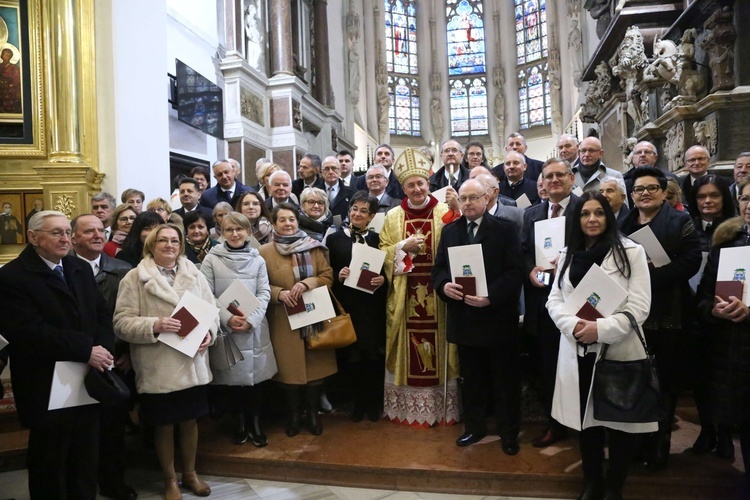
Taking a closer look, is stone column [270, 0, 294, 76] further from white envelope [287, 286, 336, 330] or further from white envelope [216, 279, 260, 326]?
white envelope [216, 279, 260, 326]

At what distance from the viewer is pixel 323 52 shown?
663 inches

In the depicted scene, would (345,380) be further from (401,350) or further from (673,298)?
(673,298)

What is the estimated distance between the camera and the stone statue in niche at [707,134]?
553cm

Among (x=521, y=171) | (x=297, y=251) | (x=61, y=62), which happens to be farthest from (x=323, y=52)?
(x=297, y=251)

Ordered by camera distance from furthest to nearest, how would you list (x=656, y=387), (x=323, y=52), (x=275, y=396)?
(x=323, y=52)
(x=275, y=396)
(x=656, y=387)

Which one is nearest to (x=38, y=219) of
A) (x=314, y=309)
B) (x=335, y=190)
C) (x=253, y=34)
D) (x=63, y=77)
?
(x=314, y=309)

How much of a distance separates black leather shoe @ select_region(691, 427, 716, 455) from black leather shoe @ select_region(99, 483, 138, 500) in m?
3.52

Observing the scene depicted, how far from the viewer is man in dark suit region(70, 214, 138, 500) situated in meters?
3.41

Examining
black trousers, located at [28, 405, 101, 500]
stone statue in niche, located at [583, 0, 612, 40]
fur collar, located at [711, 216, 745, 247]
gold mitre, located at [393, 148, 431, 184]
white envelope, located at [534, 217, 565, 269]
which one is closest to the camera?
black trousers, located at [28, 405, 101, 500]

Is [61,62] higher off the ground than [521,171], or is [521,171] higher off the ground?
[61,62]

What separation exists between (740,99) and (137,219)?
17.7 ft

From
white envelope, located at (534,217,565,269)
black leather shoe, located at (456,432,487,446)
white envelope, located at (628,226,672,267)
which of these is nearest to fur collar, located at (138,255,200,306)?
black leather shoe, located at (456,432,487,446)

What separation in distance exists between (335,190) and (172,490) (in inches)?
125

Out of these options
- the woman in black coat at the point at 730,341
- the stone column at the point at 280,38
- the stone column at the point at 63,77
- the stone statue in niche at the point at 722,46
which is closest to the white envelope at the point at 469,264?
the woman in black coat at the point at 730,341
